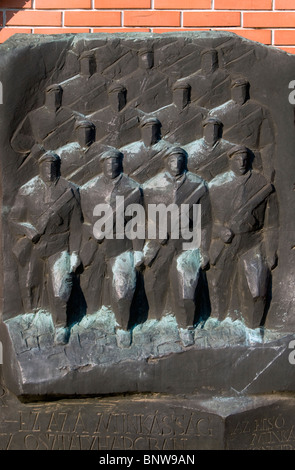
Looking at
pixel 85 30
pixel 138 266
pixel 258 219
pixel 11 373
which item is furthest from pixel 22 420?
pixel 85 30

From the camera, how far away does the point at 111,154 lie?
4809mm

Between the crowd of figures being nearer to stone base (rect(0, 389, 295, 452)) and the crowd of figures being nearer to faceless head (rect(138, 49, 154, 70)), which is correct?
faceless head (rect(138, 49, 154, 70))

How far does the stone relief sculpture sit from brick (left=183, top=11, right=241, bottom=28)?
0.94m

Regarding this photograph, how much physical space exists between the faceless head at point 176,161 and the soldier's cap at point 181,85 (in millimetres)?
387

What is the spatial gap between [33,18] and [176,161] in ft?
5.93

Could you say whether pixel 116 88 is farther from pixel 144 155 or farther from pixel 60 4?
pixel 60 4

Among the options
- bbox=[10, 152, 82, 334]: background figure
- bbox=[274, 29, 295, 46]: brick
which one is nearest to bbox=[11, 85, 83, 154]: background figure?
bbox=[10, 152, 82, 334]: background figure

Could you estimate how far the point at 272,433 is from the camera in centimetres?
468

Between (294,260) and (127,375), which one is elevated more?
(294,260)

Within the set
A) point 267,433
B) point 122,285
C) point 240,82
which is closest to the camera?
Result: point 267,433

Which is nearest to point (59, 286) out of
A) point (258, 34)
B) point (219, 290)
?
point (219, 290)

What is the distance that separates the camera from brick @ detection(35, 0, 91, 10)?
18.8 ft

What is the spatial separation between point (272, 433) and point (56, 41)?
276cm

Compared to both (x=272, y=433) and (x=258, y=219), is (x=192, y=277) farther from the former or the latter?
(x=272, y=433)
